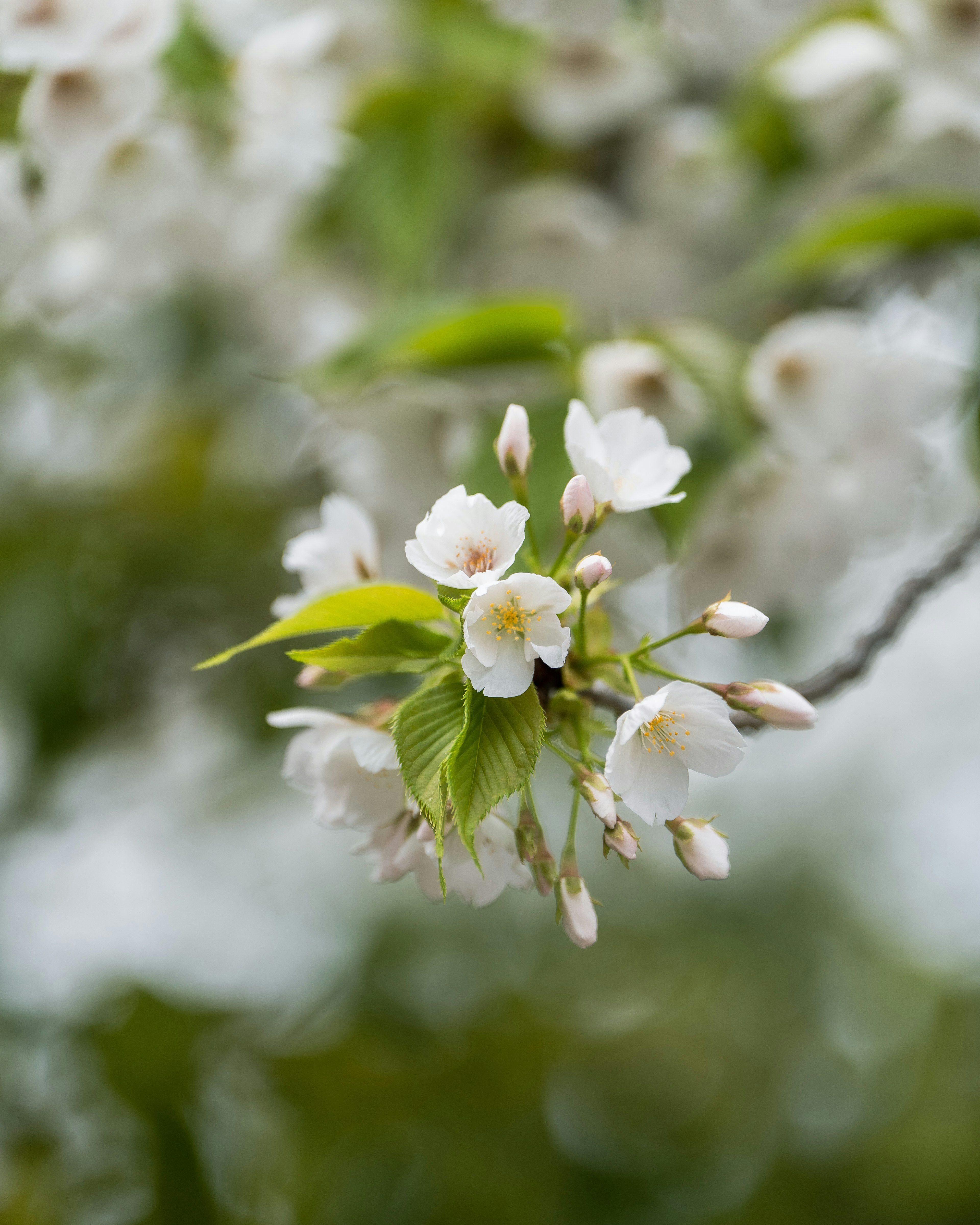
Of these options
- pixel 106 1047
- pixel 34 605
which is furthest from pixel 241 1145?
pixel 34 605

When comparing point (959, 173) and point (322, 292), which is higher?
point (959, 173)

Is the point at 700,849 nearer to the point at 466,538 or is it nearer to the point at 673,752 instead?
the point at 673,752

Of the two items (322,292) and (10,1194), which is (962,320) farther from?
(10,1194)

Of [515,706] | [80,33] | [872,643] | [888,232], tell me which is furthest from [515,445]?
[80,33]

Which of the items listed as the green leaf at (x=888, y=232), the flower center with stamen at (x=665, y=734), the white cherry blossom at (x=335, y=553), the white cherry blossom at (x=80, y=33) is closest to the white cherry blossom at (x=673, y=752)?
the flower center with stamen at (x=665, y=734)

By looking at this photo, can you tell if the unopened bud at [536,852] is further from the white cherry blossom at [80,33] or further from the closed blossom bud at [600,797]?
the white cherry blossom at [80,33]

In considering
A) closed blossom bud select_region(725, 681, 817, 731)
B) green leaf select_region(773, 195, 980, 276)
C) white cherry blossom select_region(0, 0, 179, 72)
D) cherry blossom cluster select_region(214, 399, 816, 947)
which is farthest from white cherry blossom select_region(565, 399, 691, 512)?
white cherry blossom select_region(0, 0, 179, 72)
